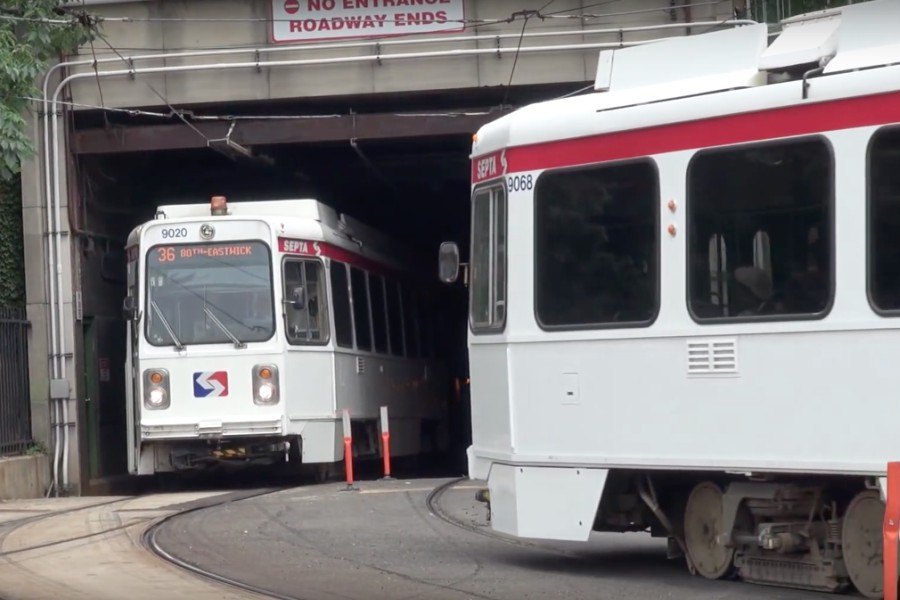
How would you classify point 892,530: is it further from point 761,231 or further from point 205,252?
point 205,252

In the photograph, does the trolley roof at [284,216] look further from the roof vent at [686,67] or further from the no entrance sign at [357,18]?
the roof vent at [686,67]

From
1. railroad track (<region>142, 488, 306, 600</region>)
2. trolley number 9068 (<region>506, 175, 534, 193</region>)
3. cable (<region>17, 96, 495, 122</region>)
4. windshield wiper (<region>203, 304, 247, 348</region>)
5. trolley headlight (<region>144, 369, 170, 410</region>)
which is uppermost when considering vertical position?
cable (<region>17, 96, 495, 122</region>)

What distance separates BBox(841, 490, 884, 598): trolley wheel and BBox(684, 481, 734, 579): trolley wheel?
36.8 inches

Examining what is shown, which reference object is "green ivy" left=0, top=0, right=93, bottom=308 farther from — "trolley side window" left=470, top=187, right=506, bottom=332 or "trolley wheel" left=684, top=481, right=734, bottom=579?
"trolley wheel" left=684, top=481, right=734, bottom=579

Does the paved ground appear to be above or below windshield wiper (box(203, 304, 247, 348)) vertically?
below

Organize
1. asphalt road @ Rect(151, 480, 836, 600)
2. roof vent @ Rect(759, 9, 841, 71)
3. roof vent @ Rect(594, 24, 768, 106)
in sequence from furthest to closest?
1. asphalt road @ Rect(151, 480, 836, 600)
2. roof vent @ Rect(594, 24, 768, 106)
3. roof vent @ Rect(759, 9, 841, 71)

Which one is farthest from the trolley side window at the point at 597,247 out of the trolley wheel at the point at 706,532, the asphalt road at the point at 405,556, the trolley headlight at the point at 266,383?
the trolley headlight at the point at 266,383

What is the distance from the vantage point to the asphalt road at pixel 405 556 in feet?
31.8

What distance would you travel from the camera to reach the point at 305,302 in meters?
18.9

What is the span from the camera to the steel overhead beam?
806 inches

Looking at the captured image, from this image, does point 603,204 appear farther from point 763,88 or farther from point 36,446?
point 36,446

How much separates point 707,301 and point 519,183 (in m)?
1.65

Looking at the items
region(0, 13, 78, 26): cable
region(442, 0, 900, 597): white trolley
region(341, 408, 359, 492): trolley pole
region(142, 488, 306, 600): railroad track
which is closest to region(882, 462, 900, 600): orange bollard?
region(442, 0, 900, 597): white trolley

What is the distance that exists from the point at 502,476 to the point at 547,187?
6.57 ft
